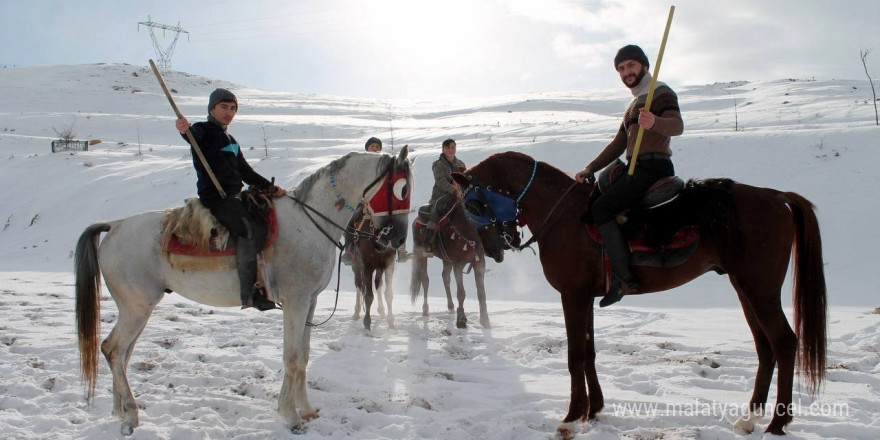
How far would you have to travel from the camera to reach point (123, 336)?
15.2ft

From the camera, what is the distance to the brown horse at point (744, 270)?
4.14 m

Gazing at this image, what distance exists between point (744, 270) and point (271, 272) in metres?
3.75

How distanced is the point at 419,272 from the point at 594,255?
204 inches

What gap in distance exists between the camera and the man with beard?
424 cm

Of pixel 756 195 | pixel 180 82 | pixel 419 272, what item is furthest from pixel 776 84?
pixel 180 82

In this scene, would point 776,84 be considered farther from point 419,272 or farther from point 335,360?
point 335,360

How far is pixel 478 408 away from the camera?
4.86m

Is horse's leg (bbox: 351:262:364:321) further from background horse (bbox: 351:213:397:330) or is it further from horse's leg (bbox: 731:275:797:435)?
horse's leg (bbox: 731:275:797:435)

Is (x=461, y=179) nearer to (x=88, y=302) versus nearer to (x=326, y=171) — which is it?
(x=326, y=171)

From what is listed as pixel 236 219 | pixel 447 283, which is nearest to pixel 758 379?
pixel 236 219

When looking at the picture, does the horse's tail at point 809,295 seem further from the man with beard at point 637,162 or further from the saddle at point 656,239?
the man with beard at point 637,162

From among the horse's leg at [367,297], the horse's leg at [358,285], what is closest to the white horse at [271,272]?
the horse's leg at [367,297]

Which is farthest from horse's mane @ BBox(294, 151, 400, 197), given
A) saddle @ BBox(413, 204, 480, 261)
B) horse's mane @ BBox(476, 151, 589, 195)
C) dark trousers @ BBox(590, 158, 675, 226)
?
saddle @ BBox(413, 204, 480, 261)

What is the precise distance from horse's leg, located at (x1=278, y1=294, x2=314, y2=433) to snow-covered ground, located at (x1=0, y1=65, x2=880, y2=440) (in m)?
0.17
